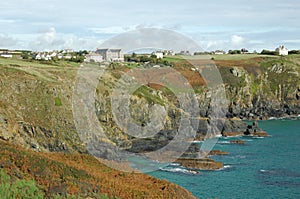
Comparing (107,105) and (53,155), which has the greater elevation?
(107,105)

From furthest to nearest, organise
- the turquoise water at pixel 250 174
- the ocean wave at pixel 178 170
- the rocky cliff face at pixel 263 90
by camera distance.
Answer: the rocky cliff face at pixel 263 90 → the ocean wave at pixel 178 170 → the turquoise water at pixel 250 174

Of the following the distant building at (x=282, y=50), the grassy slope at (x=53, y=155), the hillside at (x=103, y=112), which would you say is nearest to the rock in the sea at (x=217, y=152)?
the hillside at (x=103, y=112)

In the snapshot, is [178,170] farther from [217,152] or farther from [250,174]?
[217,152]

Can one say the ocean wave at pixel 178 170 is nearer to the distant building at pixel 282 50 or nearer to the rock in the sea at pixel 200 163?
the rock in the sea at pixel 200 163

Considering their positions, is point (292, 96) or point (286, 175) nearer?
point (286, 175)

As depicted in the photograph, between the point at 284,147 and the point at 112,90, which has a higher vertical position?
the point at 112,90

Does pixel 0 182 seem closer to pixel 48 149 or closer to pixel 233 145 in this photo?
pixel 48 149

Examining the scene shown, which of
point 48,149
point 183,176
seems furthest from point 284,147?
point 48,149

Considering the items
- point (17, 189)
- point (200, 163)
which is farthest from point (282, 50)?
point (17, 189)
